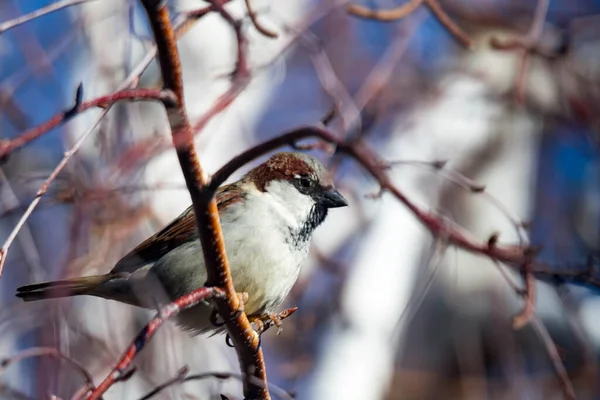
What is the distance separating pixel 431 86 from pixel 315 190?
2.20 m

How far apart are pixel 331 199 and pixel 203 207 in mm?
1221

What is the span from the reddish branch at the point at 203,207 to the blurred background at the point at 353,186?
0.35 feet

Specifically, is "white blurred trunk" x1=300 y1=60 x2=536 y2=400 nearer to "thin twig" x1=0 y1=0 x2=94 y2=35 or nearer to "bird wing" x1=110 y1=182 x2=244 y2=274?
"bird wing" x1=110 y1=182 x2=244 y2=274

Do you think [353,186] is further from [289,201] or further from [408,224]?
[289,201]

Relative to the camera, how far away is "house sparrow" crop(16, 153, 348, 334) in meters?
2.35

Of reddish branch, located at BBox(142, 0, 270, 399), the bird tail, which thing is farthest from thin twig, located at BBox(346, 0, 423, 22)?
the bird tail

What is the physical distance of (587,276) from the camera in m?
2.40

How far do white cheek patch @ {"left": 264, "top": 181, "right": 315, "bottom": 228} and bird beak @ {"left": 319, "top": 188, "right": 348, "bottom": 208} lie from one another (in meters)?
0.04

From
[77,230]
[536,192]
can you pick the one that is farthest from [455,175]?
[536,192]

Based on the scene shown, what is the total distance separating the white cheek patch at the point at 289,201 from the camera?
2.55 m

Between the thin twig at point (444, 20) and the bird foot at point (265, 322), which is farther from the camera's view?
the thin twig at point (444, 20)

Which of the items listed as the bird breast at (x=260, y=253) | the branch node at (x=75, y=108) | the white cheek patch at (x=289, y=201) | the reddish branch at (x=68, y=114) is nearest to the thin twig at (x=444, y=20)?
the white cheek patch at (x=289, y=201)

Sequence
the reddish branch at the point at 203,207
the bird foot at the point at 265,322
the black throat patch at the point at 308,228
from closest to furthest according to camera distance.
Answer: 1. the reddish branch at the point at 203,207
2. the bird foot at the point at 265,322
3. the black throat patch at the point at 308,228

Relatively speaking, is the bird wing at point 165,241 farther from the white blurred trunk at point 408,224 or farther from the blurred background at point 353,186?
the white blurred trunk at point 408,224
